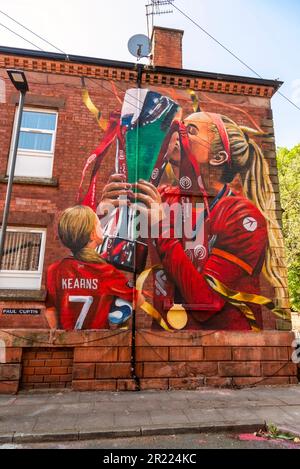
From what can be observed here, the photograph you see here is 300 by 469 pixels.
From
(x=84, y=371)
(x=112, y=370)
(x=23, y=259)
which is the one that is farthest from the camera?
(x=23, y=259)

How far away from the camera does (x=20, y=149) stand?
28.8 feet

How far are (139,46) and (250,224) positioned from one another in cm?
721

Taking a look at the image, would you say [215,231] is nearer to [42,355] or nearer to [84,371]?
[84,371]

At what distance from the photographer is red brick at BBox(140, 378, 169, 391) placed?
750cm

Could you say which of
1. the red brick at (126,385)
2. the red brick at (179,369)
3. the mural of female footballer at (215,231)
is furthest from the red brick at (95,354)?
the mural of female footballer at (215,231)

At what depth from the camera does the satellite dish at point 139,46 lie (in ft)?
33.6

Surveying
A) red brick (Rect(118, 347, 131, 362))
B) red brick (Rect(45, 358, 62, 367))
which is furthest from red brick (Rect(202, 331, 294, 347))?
red brick (Rect(45, 358, 62, 367))

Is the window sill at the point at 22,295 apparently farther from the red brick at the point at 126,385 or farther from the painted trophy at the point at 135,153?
the red brick at the point at 126,385

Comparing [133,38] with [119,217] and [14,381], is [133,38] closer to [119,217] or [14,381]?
[119,217]

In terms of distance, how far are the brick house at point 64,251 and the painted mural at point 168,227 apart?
0.28 m

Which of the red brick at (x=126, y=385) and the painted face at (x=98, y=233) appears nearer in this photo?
the red brick at (x=126, y=385)

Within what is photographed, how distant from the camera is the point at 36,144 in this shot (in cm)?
895

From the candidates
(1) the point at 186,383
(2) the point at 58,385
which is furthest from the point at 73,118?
(1) the point at 186,383

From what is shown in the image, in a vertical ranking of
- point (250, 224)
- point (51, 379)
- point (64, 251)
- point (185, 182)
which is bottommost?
point (51, 379)
